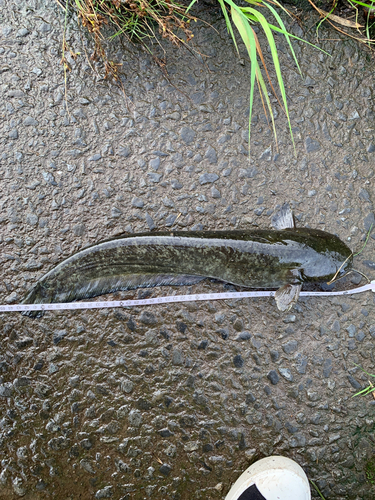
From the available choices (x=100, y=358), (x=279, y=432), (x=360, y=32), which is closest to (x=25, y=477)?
(x=100, y=358)

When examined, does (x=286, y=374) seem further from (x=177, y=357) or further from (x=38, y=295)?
(x=38, y=295)

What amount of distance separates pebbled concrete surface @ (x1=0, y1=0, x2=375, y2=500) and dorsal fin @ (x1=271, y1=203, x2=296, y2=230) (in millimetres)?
95

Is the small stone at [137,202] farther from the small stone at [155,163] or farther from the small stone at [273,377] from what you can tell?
the small stone at [273,377]

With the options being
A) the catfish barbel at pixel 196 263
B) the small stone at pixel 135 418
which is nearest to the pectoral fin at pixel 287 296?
the catfish barbel at pixel 196 263

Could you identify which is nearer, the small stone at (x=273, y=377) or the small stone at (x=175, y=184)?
the small stone at (x=273, y=377)

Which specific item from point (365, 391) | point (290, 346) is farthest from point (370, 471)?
point (290, 346)

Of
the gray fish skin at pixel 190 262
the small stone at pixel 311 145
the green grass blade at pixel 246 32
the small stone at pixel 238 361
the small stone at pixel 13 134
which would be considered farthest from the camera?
the small stone at pixel 311 145

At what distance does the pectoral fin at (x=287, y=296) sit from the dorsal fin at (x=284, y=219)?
16.5 inches

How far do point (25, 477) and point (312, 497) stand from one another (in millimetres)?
1949

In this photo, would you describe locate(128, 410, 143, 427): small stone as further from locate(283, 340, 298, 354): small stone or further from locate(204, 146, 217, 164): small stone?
locate(204, 146, 217, 164): small stone

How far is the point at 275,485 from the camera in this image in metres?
2.18

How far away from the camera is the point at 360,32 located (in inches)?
102

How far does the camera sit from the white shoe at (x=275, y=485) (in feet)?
7.13

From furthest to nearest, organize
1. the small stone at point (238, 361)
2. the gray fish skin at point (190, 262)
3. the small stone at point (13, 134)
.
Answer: the small stone at point (13, 134) → the small stone at point (238, 361) → the gray fish skin at point (190, 262)
